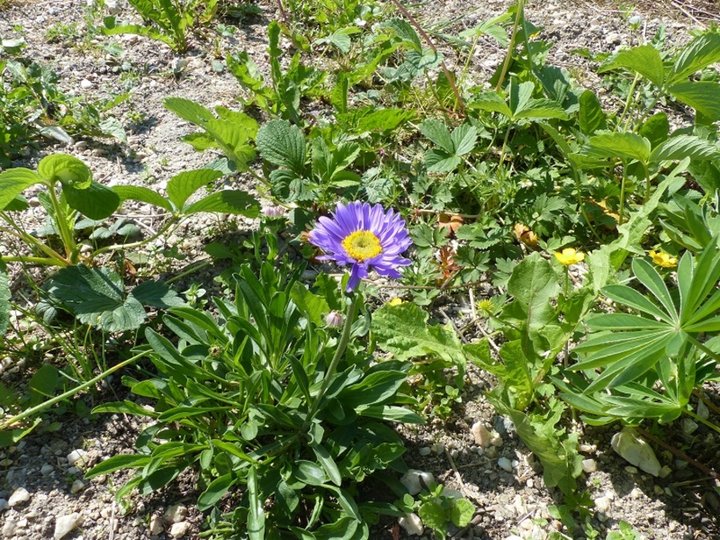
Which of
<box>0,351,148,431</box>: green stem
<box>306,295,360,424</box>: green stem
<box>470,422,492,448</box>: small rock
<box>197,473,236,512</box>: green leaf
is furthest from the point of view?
<box>470,422,492,448</box>: small rock

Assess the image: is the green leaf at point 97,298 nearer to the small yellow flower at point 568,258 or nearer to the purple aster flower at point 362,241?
the purple aster flower at point 362,241

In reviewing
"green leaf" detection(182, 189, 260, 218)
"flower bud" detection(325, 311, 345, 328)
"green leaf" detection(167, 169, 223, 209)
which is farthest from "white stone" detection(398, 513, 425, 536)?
"green leaf" detection(167, 169, 223, 209)

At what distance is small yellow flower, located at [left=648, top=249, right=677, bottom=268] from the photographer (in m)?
2.33

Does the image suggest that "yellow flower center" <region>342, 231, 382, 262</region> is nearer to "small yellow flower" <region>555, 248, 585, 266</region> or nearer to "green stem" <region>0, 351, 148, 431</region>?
"green stem" <region>0, 351, 148, 431</region>

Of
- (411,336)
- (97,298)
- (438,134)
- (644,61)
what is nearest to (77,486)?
(97,298)

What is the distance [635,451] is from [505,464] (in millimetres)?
385

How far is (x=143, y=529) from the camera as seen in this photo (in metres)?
1.90

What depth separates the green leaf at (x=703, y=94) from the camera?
245cm

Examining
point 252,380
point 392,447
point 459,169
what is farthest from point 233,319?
point 459,169

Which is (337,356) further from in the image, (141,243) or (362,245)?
(141,243)

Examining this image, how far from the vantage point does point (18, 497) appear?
1.92 meters

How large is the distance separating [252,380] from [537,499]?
0.90 m

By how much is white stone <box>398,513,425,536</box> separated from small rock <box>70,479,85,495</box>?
36.4 inches

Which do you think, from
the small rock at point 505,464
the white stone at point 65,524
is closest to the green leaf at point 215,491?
the white stone at point 65,524
